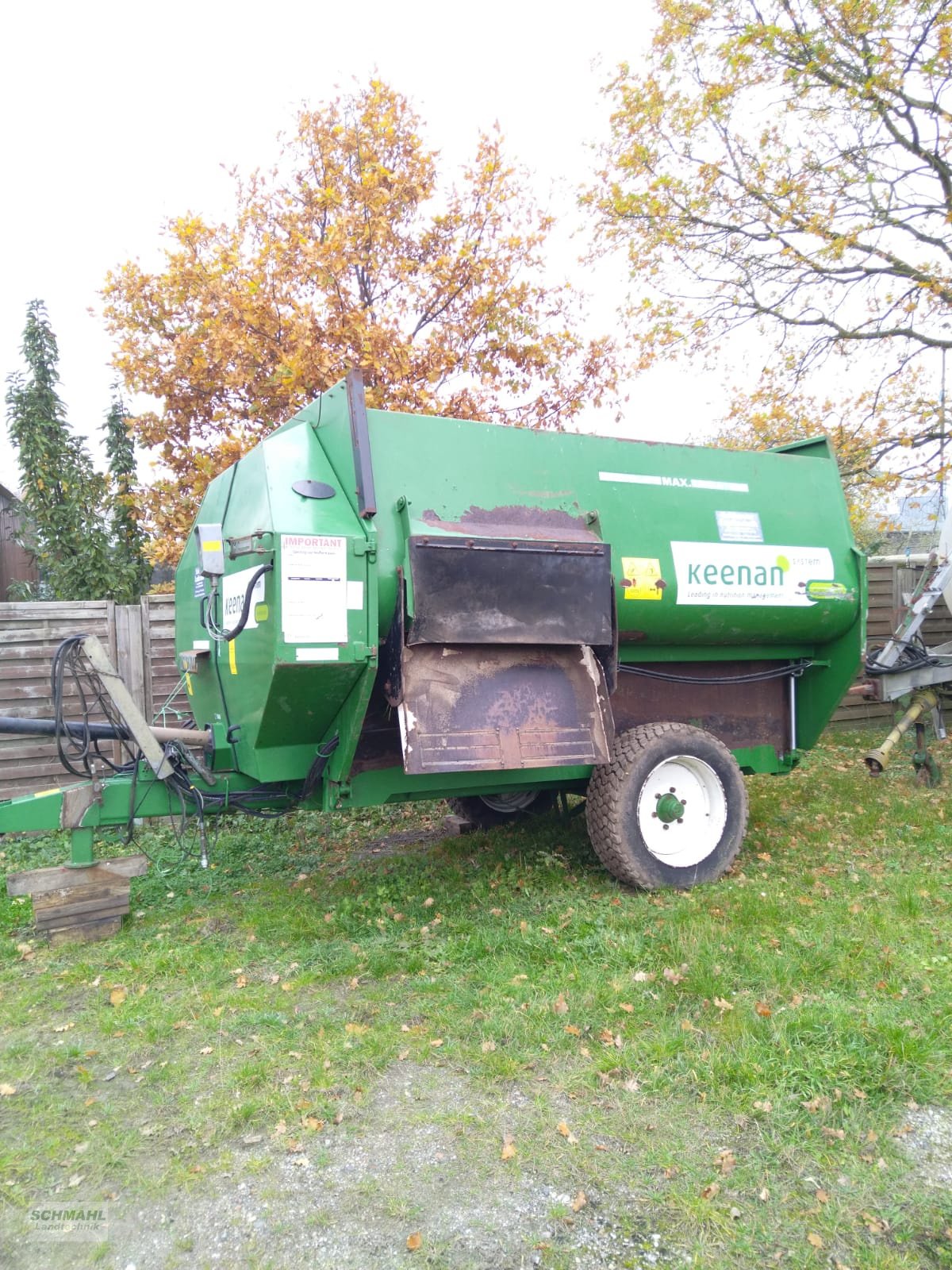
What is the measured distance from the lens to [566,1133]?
2945 mm

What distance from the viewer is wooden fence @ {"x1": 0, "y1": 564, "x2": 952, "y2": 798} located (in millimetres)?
7109

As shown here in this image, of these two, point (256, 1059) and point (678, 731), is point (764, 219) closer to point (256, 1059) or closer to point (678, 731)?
point (678, 731)

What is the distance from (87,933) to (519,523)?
3109mm

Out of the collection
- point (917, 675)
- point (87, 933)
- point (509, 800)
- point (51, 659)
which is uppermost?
point (51, 659)

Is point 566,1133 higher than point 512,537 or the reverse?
the reverse

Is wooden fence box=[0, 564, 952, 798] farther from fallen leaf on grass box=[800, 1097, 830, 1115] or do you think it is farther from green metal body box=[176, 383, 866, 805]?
fallen leaf on grass box=[800, 1097, 830, 1115]

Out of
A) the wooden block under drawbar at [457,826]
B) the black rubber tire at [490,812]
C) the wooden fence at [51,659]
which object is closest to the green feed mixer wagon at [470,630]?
the black rubber tire at [490,812]

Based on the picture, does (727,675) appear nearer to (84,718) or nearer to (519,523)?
(519,523)

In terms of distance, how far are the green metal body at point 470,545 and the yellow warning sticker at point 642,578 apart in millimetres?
11

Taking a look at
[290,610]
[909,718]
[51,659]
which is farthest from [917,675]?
[51,659]

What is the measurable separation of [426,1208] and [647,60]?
12973 millimetres

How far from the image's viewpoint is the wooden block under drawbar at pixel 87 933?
4.62 m

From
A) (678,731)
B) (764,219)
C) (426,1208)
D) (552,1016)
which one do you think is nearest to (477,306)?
(764,219)

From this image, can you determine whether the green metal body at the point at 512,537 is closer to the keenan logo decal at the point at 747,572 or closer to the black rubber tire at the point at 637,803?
the keenan logo decal at the point at 747,572
